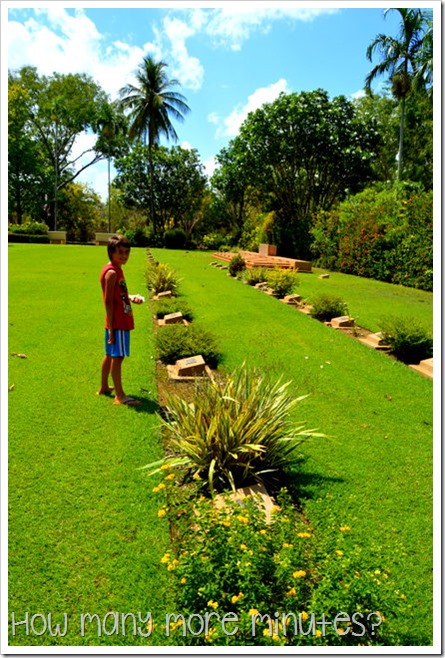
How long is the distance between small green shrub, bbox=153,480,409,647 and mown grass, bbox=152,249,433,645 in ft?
0.71

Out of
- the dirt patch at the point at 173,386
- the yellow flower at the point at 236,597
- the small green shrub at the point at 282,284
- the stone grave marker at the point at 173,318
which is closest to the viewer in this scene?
the yellow flower at the point at 236,597

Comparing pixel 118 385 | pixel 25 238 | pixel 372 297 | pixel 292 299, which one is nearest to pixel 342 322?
pixel 292 299

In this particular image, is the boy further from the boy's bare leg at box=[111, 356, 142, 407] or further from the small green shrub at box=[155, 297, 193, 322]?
the small green shrub at box=[155, 297, 193, 322]

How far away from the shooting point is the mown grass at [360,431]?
2.91m

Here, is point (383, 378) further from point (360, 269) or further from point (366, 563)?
point (360, 269)

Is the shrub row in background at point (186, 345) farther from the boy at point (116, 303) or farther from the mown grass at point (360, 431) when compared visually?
the boy at point (116, 303)

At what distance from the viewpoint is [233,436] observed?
3469 mm

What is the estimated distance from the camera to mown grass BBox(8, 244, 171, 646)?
96.9 inches

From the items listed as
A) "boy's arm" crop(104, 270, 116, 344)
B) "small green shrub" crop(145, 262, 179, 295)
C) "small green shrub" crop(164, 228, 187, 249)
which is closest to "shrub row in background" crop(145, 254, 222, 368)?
"boy's arm" crop(104, 270, 116, 344)

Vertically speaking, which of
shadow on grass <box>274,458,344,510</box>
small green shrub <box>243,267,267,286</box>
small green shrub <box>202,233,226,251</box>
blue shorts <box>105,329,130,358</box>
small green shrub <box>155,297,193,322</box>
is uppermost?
small green shrub <box>202,233,226,251</box>

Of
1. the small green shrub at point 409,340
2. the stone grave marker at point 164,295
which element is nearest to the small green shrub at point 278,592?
the small green shrub at point 409,340

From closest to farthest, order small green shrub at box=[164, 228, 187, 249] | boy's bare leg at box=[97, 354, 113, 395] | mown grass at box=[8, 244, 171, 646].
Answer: mown grass at box=[8, 244, 171, 646]
boy's bare leg at box=[97, 354, 113, 395]
small green shrub at box=[164, 228, 187, 249]

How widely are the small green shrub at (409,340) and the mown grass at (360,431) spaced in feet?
1.28

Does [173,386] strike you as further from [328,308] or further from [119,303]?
[328,308]
